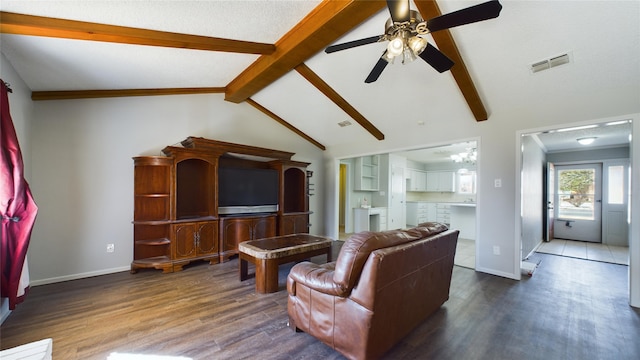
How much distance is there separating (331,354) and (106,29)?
133 inches

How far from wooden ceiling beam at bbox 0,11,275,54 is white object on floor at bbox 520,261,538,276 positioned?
4.99m

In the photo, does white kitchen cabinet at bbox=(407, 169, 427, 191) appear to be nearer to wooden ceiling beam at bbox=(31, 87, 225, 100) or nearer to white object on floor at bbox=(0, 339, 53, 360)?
wooden ceiling beam at bbox=(31, 87, 225, 100)

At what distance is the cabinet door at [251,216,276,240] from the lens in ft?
14.4

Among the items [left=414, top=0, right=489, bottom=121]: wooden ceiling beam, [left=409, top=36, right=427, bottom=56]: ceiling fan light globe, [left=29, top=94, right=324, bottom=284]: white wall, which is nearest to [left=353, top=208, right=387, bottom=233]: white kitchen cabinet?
[left=414, top=0, right=489, bottom=121]: wooden ceiling beam

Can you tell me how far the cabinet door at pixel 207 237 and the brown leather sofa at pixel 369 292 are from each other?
7.67ft

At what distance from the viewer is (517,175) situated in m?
3.43

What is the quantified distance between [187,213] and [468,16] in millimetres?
4466

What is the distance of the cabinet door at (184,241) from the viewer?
11.7ft

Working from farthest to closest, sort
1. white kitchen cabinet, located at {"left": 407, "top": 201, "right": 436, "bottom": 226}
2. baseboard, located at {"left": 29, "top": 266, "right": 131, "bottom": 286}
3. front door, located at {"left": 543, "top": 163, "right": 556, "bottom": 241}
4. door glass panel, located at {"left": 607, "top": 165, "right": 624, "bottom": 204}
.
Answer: white kitchen cabinet, located at {"left": 407, "top": 201, "right": 436, "bottom": 226}, front door, located at {"left": 543, "top": 163, "right": 556, "bottom": 241}, door glass panel, located at {"left": 607, "top": 165, "right": 624, "bottom": 204}, baseboard, located at {"left": 29, "top": 266, "right": 131, "bottom": 286}

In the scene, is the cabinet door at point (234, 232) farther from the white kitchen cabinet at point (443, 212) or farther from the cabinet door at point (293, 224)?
the white kitchen cabinet at point (443, 212)

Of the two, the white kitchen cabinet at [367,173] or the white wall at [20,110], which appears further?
the white kitchen cabinet at [367,173]

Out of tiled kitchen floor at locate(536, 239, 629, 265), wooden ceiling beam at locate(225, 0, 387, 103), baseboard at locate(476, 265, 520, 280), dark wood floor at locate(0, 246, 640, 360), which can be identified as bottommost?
tiled kitchen floor at locate(536, 239, 629, 265)

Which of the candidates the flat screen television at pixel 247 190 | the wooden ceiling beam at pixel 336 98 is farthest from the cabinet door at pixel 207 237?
the wooden ceiling beam at pixel 336 98

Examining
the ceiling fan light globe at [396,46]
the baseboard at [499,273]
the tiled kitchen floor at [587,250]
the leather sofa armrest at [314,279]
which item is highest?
the ceiling fan light globe at [396,46]
